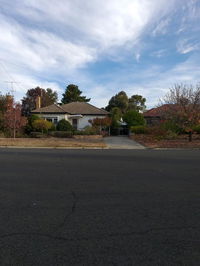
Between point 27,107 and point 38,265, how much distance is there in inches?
2172

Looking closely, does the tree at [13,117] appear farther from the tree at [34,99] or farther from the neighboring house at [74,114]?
the tree at [34,99]

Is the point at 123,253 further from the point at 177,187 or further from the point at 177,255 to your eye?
the point at 177,187

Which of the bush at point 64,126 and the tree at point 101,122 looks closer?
the bush at point 64,126

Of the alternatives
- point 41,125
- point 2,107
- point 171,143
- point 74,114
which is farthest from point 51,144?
point 74,114

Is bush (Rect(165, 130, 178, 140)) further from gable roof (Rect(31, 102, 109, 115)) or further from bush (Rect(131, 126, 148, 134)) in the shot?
gable roof (Rect(31, 102, 109, 115))

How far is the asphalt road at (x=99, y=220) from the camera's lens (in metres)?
2.68

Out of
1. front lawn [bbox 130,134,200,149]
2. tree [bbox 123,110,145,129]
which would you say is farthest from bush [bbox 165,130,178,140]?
tree [bbox 123,110,145,129]

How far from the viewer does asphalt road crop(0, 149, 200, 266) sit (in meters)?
2.68

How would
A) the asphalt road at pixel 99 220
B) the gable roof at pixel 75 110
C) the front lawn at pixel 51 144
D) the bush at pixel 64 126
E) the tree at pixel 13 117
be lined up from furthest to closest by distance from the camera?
the gable roof at pixel 75 110, the bush at pixel 64 126, the tree at pixel 13 117, the front lawn at pixel 51 144, the asphalt road at pixel 99 220

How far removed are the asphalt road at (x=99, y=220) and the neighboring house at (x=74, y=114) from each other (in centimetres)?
2613

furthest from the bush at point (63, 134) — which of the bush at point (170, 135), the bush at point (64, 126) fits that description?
the bush at point (170, 135)

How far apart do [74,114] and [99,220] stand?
3125 centimetres

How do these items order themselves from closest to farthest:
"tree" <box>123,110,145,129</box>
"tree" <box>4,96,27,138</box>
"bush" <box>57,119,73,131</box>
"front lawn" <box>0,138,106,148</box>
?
"front lawn" <box>0,138,106,148</box>, "tree" <box>4,96,27,138</box>, "bush" <box>57,119,73,131</box>, "tree" <box>123,110,145,129</box>

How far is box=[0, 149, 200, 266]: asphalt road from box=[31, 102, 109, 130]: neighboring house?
26.1 metres
